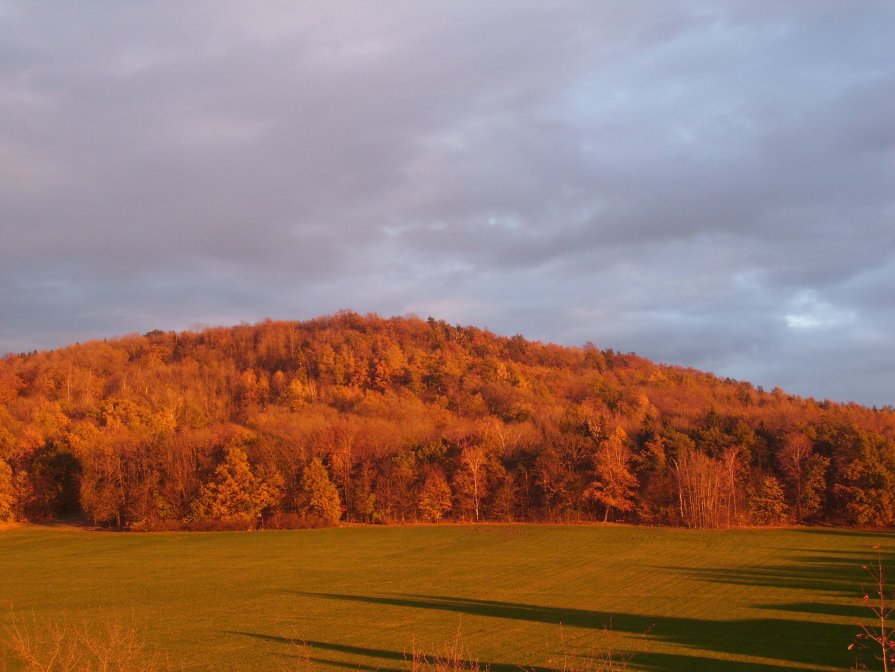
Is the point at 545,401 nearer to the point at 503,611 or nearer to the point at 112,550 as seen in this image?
the point at 112,550

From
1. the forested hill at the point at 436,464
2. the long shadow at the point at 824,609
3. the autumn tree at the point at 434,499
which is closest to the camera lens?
the long shadow at the point at 824,609

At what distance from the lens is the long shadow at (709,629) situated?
2509 cm

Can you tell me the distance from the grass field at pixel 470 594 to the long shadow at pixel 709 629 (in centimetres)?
12

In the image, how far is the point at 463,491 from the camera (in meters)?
78.2

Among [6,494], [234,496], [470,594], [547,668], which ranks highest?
[547,668]

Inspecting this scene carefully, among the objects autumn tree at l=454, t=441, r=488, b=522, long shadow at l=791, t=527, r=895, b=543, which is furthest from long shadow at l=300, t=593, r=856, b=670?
autumn tree at l=454, t=441, r=488, b=522

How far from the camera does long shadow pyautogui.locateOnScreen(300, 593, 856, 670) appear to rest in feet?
82.3

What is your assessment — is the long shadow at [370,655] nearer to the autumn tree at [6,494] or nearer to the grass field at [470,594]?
the grass field at [470,594]

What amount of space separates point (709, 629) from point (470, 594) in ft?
42.1

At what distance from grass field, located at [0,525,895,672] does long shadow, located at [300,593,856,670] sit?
12cm

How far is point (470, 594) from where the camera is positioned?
37.4 meters

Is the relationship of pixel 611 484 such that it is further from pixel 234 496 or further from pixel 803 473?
pixel 234 496

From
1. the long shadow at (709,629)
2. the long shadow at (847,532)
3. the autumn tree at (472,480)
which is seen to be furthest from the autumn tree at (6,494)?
the long shadow at (847,532)

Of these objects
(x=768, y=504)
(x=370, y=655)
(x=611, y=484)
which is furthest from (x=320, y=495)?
(x=370, y=655)
